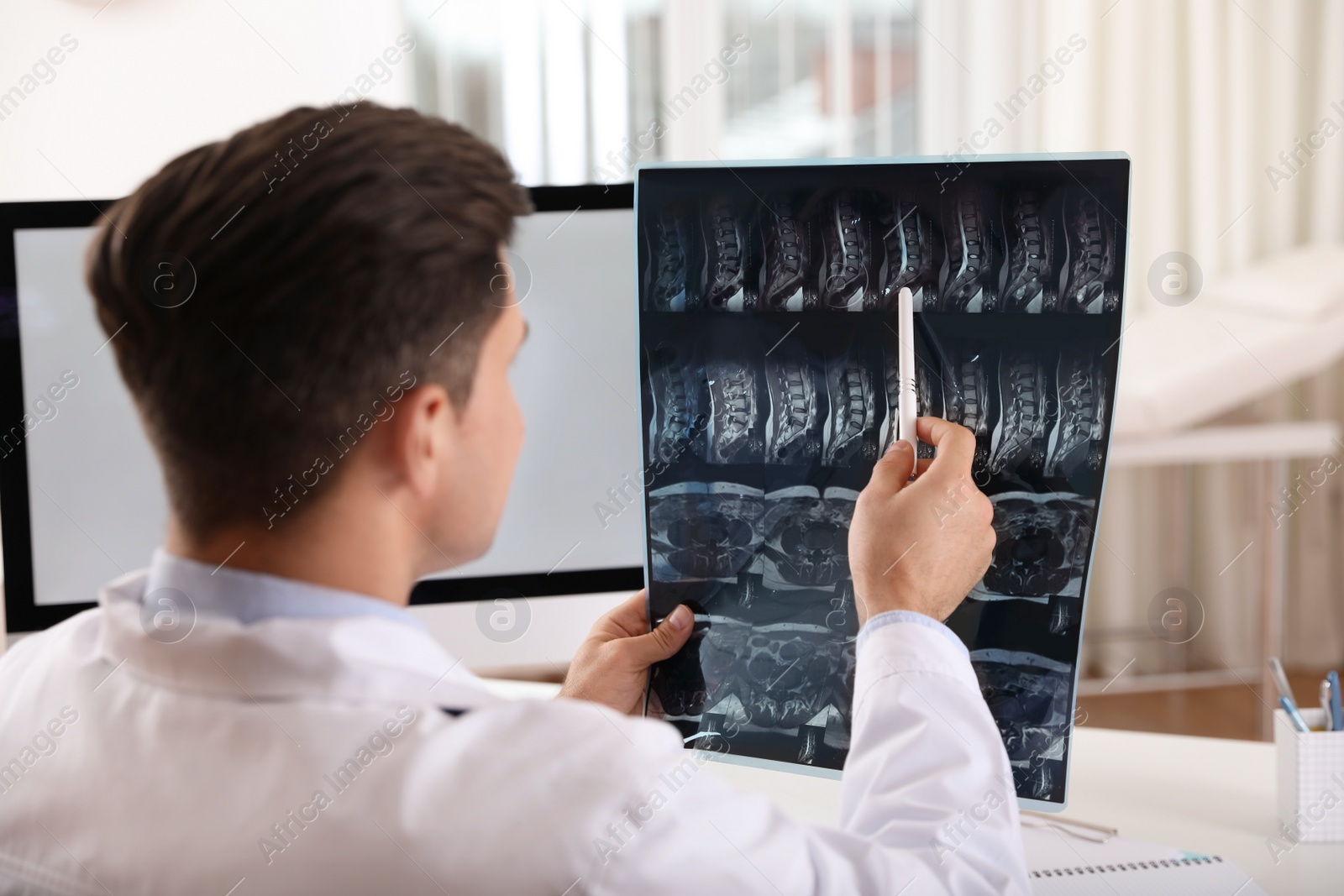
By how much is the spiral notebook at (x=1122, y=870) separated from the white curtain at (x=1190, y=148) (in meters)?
2.23

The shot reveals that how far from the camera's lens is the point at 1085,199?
86 centimetres

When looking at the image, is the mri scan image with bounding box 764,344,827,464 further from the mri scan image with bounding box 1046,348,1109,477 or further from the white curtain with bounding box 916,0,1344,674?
the white curtain with bounding box 916,0,1344,674

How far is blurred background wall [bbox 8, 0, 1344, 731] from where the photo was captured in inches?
116

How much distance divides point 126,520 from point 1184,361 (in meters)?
2.28

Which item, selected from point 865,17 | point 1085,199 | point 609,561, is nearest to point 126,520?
point 609,561

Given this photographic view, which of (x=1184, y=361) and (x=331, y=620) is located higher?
(x=1184, y=361)

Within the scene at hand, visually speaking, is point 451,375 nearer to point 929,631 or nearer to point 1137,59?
point 929,631

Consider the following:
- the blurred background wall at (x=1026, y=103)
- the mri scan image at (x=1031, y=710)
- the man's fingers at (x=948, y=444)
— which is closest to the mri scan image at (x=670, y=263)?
the man's fingers at (x=948, y=444)

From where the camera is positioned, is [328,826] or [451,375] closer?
[328,826]

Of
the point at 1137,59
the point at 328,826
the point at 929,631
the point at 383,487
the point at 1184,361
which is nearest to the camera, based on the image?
the point at 328,826

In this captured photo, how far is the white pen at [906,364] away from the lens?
0.87 meters

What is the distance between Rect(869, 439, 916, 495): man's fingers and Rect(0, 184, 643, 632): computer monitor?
241 millimetres

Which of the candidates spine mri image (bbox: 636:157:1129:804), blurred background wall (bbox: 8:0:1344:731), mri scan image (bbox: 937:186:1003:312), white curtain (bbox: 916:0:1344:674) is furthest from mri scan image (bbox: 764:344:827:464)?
white curtain (bbox: 916:0:1344:674)

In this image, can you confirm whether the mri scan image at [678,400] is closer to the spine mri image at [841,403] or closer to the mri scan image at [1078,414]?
the spine mri image at [841,403]
